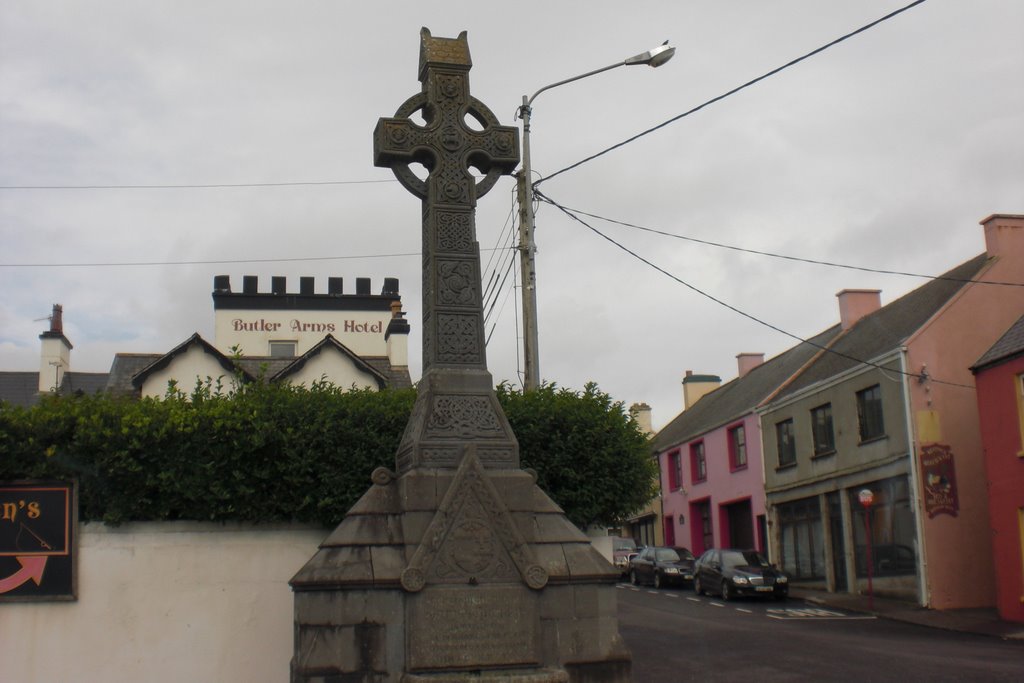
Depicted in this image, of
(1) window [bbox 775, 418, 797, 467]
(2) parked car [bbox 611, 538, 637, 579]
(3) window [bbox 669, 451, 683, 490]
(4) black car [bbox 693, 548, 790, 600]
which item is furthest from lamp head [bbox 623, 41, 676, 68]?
(3) window [bbox 669, 451, 683, 490]

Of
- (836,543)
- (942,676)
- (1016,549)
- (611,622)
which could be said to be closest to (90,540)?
(611,622)

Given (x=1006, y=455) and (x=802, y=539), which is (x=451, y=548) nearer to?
(x=1006, y=455)

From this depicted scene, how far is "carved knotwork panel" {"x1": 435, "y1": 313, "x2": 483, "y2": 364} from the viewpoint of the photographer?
10.2m

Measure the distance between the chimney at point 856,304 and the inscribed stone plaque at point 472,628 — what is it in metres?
28.7

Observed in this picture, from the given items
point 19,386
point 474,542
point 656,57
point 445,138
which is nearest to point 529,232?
point 656,57

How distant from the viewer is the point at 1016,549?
910 inches

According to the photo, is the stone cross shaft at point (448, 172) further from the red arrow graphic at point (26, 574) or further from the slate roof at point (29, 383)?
the slate roof at point (29, 383)

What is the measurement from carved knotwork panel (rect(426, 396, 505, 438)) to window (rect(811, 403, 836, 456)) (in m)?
23.6

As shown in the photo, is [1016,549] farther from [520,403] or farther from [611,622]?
[611,622]

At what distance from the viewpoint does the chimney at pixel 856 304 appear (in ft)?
117

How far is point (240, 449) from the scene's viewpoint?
11766mm

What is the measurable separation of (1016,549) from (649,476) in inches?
548

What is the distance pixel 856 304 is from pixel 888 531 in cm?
1032

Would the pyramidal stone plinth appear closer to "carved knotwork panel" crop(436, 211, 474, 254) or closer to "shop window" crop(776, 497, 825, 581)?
"carved knotwork panel" crop(436, 211, 474, 254)
